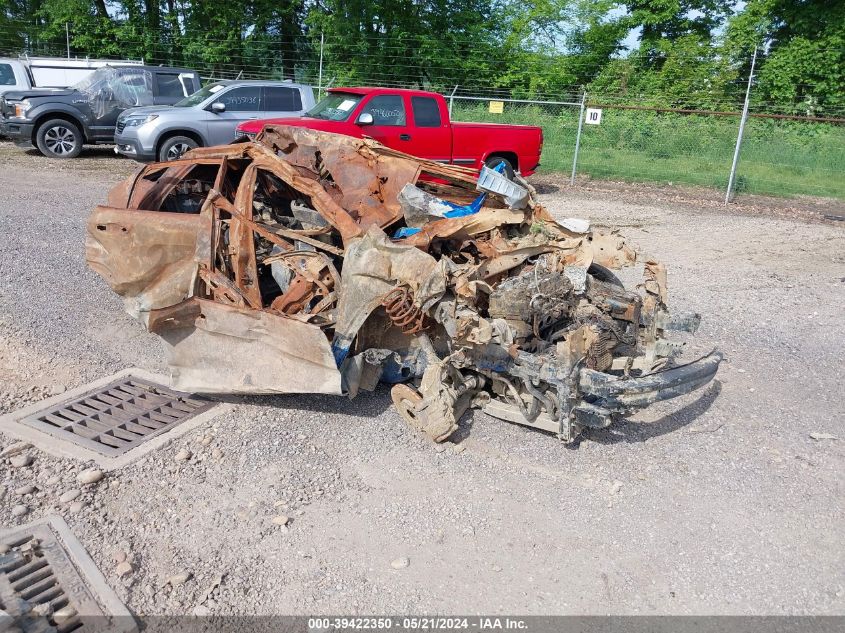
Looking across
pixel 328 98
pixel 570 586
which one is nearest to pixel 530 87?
pixel 328 98

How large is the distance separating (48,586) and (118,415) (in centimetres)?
170

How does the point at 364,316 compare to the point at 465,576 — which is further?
the point at 364,316

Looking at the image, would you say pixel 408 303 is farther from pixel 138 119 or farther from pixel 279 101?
pixel 138 119

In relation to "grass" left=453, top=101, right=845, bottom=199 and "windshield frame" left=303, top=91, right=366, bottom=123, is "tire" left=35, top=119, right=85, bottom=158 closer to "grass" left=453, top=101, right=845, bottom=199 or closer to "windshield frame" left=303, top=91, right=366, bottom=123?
"windshield frame" left=303, top=91, right=366, bottom=123

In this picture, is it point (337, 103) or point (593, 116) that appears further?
point (593, 116)

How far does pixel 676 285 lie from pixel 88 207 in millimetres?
8571

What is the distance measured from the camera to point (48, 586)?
10.2 ft

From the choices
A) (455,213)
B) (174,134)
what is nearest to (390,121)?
(174,134)

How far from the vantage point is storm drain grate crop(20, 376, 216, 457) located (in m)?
4.35

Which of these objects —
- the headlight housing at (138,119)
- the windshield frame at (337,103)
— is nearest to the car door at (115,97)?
the headlight housing at (138,119)

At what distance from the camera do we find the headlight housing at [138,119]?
13.5 metres

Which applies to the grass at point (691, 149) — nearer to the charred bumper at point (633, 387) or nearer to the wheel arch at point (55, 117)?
the wheel arch at point (55, 117)

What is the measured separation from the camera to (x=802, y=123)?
15.9 m

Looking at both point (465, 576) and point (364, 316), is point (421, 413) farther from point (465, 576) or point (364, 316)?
point (465, 576)
